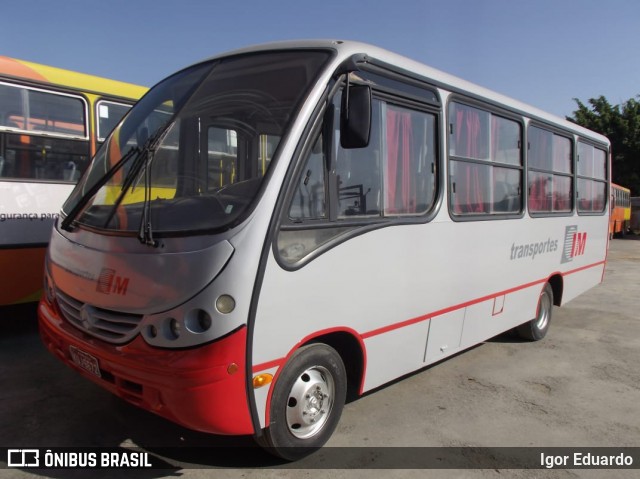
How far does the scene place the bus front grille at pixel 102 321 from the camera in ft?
9.65

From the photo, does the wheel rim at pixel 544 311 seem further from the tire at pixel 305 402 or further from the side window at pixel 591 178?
the tire at pixel 305 402

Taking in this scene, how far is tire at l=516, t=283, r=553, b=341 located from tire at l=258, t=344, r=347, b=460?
377 cm

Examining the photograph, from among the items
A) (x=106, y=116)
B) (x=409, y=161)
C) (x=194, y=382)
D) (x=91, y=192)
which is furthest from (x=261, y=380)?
(x=106, y=116)

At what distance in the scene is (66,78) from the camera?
6.05m

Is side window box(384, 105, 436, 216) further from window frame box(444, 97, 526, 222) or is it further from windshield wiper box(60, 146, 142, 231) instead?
windshield wiper box(60, 146, 142, 231)

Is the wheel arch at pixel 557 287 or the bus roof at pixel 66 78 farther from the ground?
the bus roof at pixel 66 78

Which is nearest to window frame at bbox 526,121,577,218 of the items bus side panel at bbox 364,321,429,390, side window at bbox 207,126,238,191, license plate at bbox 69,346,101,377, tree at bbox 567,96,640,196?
bus side panel at bbox 364,321,429,390

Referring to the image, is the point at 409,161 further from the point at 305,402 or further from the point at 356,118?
the point at 305,402

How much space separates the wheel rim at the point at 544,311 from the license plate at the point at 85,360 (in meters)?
5.37

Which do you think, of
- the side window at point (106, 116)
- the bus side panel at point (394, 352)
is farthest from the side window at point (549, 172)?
the side window at point (106, 116)

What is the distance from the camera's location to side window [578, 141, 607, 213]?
755 cm

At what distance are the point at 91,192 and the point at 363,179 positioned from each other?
1940 millimetres

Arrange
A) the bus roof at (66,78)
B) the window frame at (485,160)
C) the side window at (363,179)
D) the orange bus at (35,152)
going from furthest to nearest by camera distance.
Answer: the bus roof at (66,78) < the orange bus at (35,152) < the window frame at (485,160) < the side window at (363,179)

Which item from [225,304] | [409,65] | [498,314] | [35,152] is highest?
[409,65]
